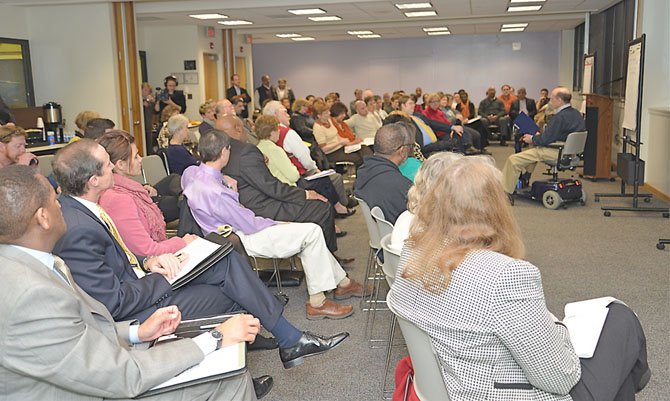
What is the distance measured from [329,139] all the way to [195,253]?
20.4 ft

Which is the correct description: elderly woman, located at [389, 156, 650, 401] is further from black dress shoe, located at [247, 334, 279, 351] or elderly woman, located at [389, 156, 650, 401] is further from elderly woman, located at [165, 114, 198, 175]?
elderly woman, located at [165, 114, 198, 175]

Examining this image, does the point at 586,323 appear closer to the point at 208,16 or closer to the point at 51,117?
the point at 51,117

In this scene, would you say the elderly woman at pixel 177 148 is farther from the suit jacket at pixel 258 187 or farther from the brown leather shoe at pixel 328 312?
the brown leather shoe at pixel 328 312

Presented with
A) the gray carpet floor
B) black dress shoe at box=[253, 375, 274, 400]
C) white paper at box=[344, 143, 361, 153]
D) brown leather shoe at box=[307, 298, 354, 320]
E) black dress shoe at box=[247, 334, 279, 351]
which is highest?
white paper at box=[344, 143, 361, 153]

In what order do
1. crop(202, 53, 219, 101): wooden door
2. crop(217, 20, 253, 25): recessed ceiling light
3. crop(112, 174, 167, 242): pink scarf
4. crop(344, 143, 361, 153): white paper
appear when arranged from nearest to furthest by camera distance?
crop(112, 174, 167, 242): pink scarf
crop(344, 143, 361, 153): white paper
crop(217, 20, 253, 25): recessed ceiling light
crop(202, 53, 219, 101): wooden door

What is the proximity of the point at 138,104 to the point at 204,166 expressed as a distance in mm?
7897

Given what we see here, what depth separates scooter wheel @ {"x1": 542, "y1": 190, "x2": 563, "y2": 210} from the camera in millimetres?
7773

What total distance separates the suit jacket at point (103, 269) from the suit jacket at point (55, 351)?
1.97 feet

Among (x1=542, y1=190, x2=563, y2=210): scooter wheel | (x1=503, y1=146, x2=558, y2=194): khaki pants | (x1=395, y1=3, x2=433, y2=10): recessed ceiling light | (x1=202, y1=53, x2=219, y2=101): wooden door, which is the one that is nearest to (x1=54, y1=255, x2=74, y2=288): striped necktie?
(x1=542, y1=190, x2=563, y2=210): scooter wheel

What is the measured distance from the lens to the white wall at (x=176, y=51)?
47.6 feet

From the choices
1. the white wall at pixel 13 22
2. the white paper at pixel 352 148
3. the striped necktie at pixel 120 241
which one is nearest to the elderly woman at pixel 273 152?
the white paper at pixel 352 148

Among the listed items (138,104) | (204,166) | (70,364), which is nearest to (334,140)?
(138,104)

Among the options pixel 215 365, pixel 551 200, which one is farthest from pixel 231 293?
pixel 551 200

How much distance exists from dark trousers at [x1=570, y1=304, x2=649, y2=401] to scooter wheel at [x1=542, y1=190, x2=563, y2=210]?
227 inches
